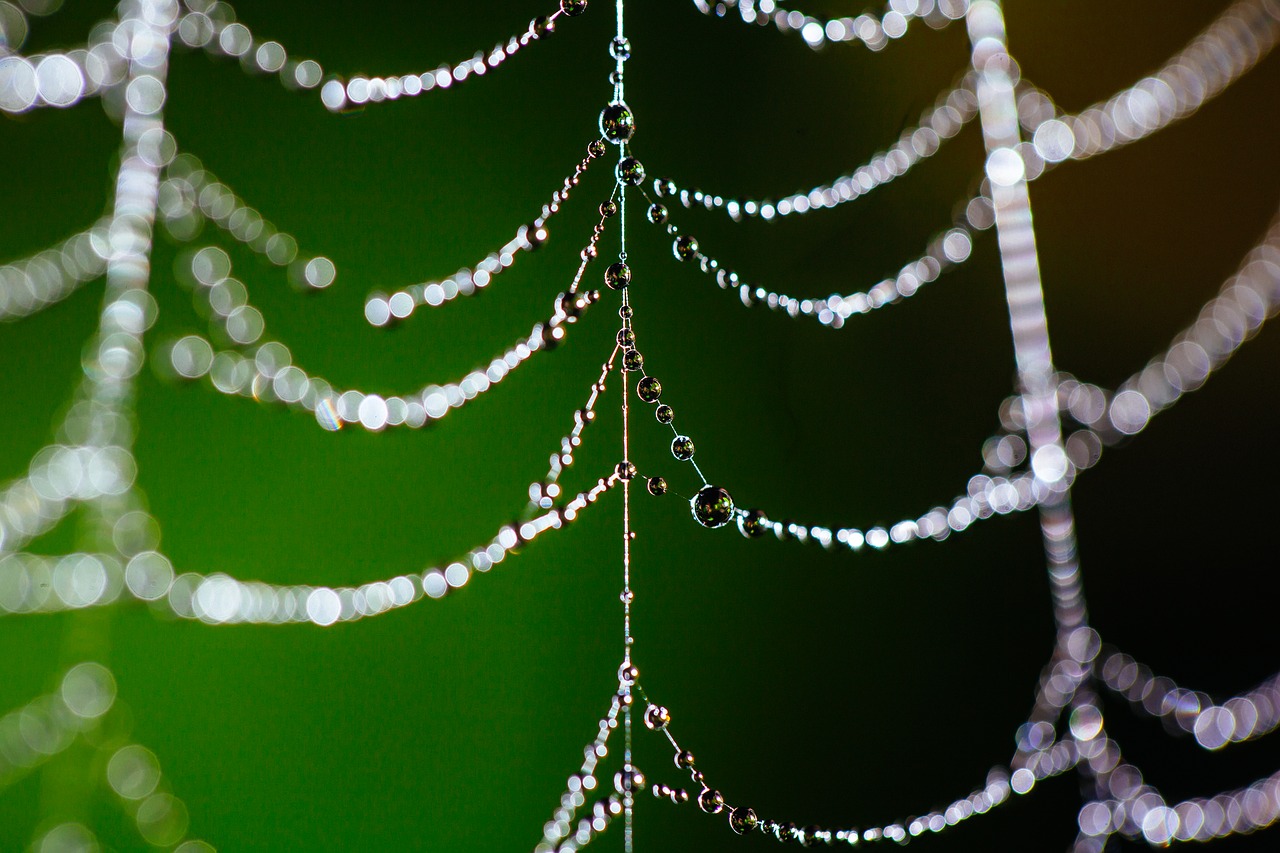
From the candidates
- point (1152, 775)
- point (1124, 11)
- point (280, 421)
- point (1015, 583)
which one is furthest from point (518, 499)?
point (1124, 11)

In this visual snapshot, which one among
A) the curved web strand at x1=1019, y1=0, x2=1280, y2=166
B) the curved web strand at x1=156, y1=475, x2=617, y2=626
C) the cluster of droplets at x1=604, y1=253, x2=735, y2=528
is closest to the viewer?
the cluster of droplets at x1=604, y1=253, x2=735, y2=528

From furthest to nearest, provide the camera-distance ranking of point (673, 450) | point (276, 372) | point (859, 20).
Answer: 1. point (859, 20)
2. point (276, 372)
3. point (673, 450)

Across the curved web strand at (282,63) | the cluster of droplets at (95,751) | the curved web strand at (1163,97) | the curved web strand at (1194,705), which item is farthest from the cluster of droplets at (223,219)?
the curved web strand at (1194,705)

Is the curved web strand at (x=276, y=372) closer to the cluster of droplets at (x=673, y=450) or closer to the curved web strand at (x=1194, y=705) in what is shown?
the cluster of droplets at (x=673, y=450)

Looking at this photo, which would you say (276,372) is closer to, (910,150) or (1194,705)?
(910,150)

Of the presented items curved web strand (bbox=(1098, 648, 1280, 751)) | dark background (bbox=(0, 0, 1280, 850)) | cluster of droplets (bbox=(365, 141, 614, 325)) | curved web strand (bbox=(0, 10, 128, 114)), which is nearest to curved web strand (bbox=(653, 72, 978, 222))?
dark background (bbox=(0, 0, 1280, 850))

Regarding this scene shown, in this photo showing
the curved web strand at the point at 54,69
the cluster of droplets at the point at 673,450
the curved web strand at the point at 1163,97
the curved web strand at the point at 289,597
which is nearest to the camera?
the cluster of droplets at the point at 673,450

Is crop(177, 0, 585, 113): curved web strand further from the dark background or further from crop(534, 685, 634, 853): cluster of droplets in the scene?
crop(534, 685, 634, 853): cluster of droplets

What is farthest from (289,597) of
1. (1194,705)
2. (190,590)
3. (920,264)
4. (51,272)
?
(1194,705)
